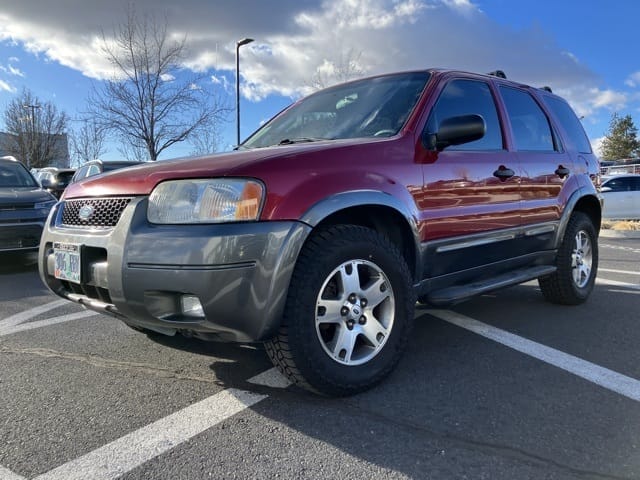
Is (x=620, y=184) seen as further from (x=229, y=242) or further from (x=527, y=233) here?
(x=229, y=242)

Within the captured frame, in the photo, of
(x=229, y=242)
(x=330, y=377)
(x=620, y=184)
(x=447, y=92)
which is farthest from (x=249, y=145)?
(x=620, y=184)

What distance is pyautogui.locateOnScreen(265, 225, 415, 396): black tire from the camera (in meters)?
2.39

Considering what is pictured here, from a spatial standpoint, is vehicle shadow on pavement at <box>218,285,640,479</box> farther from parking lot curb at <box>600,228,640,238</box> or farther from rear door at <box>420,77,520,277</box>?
parking lot curb at <box>600,228,640,238</box>

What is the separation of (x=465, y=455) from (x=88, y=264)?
6.60ft

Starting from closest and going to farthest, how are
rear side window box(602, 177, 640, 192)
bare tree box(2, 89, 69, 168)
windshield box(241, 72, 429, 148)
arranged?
windshield box(241, 72, 429, 148), rear side window box(602, 177, 640, 192), bare tree box(2, 89, 69, 168)

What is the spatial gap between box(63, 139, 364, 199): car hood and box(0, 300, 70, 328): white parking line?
1951 millimetres

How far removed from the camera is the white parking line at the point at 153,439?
1.97m

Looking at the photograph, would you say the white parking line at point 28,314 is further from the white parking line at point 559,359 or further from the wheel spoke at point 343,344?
the white parking line at point 559,359

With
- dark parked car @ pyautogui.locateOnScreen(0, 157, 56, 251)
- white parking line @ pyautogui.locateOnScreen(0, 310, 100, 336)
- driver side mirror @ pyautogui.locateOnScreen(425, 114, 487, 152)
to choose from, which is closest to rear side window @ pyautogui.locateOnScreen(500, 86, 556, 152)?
driver side mirror @ pyautogui.locateOnScreen(425, 114, 487, 152)

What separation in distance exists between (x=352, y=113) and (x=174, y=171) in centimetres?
142

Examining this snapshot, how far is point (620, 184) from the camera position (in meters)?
Result: 14.7

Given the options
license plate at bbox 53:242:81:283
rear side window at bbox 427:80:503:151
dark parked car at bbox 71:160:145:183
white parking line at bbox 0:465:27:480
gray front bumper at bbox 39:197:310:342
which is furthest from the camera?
dark parked car at bbox 71:160:145:183

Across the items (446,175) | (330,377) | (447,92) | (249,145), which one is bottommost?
(330,377)

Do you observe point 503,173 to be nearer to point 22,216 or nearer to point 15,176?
point 22,216
